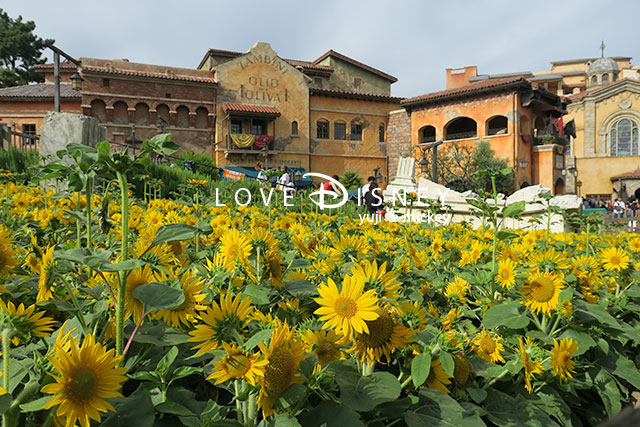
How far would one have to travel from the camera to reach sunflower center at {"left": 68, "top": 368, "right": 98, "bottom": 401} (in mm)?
531

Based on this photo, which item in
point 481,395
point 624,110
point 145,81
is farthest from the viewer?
point 624,110

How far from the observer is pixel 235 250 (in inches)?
42.7

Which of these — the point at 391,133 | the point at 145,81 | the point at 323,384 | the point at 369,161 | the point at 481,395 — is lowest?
the point at 481,395

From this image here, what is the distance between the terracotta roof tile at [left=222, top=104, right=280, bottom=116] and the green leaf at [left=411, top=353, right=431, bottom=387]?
924 inches

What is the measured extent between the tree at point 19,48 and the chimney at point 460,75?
120 ft

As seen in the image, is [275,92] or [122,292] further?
[275,92]

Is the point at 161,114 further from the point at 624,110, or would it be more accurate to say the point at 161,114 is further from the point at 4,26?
the point at 624,110

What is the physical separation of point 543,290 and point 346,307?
98cm

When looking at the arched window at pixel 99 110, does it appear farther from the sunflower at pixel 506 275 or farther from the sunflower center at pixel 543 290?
the sunflower center at pixel 543 290

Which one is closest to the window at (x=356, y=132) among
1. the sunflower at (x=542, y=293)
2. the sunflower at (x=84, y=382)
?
the sunflower at (x=542, y=293)

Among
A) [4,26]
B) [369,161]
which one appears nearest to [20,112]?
[4,26]

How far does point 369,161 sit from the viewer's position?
27.4 m

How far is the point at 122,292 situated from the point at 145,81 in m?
24.5

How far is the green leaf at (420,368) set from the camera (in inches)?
29.7
